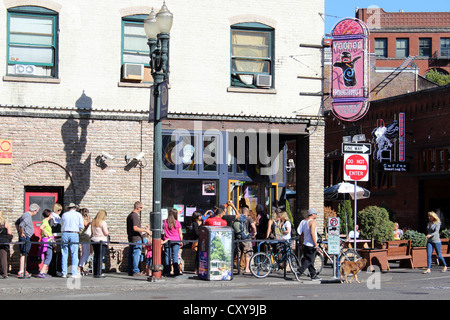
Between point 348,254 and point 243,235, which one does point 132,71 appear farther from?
point 348,254

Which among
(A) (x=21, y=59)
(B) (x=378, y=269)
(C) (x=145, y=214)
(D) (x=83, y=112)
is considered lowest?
(B) (x=378, y=269)

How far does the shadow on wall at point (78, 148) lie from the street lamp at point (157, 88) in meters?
3.54

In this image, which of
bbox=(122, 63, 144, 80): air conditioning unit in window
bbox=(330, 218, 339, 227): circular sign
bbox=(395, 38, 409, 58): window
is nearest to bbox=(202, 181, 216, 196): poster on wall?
bbox=(122, 63, 144, 80): air conditioning unit in window

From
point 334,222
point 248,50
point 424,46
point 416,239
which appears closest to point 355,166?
point 334,222

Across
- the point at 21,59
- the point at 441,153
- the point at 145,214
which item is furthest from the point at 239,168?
the point at 441,153

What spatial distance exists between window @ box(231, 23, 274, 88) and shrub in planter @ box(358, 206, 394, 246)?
524 centimetres

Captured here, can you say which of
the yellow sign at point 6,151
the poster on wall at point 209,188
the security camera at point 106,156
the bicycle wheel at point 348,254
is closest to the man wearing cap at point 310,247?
the bicycle wheel at point 348,254

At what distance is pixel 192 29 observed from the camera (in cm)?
2073

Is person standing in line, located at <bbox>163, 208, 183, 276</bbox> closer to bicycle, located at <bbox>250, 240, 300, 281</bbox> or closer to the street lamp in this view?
the street lamp

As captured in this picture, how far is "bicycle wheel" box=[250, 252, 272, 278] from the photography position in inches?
720

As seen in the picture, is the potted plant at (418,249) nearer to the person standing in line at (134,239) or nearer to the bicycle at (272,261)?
the bicycle at (272,261)

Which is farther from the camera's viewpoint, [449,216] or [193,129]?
[449,216]
